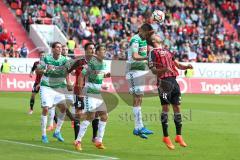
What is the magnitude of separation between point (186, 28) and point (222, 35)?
3.12 meters

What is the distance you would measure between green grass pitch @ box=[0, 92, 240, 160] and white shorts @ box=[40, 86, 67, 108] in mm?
955

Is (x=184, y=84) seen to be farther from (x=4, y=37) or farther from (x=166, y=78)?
(x=166, y=78)

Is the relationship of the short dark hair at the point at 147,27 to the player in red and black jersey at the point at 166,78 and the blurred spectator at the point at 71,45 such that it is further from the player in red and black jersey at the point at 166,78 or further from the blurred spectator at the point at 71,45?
the blurred spectator at the point at 71,45

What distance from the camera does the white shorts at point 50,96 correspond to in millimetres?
16211

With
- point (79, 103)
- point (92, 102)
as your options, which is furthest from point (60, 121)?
point (92, 102)

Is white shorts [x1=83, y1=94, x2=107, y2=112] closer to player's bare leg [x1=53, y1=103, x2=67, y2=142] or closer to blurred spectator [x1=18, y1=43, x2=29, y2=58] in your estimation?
player's bare leg [x1=53, y1=103, x2=67, y2=142]

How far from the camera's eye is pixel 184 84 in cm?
3888

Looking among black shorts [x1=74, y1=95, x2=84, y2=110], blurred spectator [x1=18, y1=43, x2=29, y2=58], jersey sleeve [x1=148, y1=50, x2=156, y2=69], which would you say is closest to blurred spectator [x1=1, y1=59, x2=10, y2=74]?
blurred spectator [x1=18, y1=43, x2=29, y2=58]

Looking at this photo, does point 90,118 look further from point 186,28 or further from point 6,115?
point 186,28

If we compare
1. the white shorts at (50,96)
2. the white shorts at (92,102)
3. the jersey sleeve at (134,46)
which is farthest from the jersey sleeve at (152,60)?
the white shorts at (50,96)

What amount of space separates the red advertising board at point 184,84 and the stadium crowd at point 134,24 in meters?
4.30

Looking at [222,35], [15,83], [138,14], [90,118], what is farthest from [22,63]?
[90,118]

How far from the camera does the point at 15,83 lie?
118ft

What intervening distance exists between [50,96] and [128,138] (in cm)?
244
